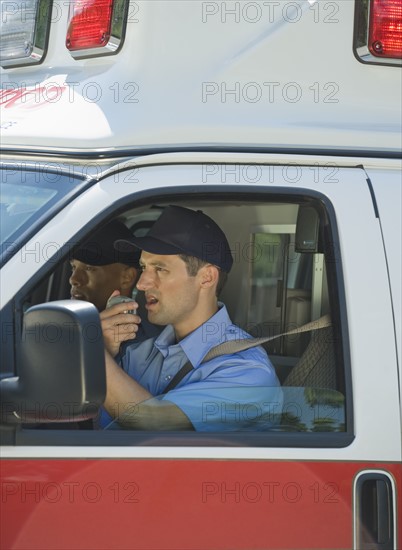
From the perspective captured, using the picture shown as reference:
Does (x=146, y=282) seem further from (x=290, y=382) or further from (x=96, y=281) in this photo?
(x=96, y=281)

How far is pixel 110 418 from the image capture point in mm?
2600

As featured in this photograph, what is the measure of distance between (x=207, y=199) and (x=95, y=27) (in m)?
0.61

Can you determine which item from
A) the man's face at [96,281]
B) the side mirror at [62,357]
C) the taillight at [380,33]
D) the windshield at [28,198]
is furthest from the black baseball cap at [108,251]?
the side mirror at [62,357]

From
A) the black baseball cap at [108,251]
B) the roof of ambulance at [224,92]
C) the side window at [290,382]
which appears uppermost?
the roof of ambulance at [224,92]

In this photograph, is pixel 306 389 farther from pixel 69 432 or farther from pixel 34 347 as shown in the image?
pixel 34 347

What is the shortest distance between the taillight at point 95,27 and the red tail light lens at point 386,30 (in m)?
0.73

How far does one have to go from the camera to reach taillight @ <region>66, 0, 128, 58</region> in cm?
260

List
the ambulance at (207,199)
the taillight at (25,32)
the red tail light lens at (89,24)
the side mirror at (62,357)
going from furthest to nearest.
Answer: the taillight at (25,32), the red tail light lens at (89,24), the ambulance at (207,199), the side mirror at (62,357)

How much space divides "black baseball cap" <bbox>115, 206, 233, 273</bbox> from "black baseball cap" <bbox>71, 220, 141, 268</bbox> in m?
0.59

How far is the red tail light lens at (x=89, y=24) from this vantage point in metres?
2.61

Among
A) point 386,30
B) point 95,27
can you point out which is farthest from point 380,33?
point 95,27

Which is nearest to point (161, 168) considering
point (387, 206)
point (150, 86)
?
point (150, 86)

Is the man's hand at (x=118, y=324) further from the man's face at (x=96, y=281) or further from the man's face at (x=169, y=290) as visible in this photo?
the man's face at (x=96, y=281)

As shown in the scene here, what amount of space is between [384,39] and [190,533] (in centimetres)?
149
